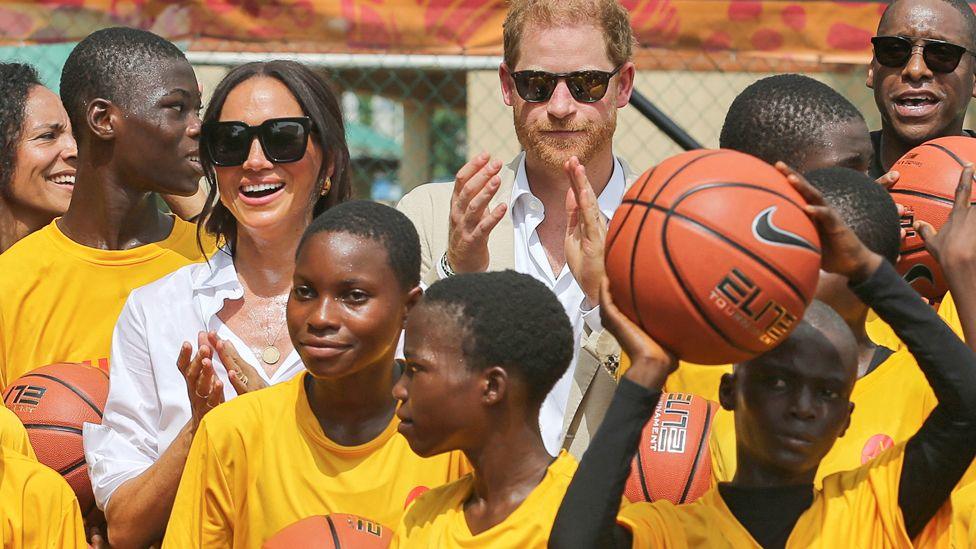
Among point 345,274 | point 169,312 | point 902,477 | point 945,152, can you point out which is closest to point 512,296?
point 345,274

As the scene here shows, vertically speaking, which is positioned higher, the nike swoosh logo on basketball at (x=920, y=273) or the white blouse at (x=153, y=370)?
the nike swoosh logo on basketball at (x=920, y=273)

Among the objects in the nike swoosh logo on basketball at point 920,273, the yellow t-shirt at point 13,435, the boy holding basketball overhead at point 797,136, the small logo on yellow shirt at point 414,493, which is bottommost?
the small logo on yellow shirt at point 414,493

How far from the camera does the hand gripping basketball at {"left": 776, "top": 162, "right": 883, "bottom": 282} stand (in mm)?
3156

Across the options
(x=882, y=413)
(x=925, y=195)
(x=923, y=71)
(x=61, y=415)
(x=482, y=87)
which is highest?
(x=482, y=87)

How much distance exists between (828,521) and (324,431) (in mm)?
1380

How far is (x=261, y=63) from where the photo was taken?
15.4 ft

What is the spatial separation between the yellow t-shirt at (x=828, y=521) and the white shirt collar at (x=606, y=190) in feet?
5.49

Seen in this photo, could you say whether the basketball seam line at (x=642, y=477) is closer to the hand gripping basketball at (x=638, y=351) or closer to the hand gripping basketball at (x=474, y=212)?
the hand gripping basketball at (x=638, y=351)

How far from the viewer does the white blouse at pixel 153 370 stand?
13.6 ft

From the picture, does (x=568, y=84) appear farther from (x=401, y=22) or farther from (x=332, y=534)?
(x=401, y=22)

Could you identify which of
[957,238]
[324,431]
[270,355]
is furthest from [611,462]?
[270,355]

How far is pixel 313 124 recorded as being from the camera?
4637mm

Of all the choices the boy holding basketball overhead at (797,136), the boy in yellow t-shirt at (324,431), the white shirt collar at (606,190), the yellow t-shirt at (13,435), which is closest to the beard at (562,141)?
the white shirt collar at (606,190)

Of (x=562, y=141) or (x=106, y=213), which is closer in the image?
(x=562, y=141)
